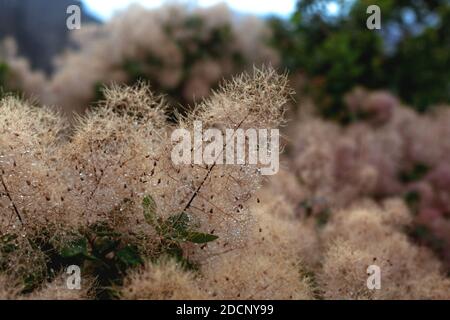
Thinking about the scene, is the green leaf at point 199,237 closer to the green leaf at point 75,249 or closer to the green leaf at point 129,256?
the green leaf at point 129,256

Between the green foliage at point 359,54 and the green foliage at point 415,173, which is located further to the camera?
the green foliage at point 359,54

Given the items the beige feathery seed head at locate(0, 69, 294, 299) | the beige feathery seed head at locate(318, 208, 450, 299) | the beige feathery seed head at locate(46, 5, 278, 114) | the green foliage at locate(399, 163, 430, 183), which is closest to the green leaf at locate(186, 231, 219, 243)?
the beige feathery seed head at locate(0, 69, 294, 299)

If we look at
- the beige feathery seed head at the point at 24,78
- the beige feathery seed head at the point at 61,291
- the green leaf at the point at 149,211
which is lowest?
the beige feathery seed head at the point at 61,291

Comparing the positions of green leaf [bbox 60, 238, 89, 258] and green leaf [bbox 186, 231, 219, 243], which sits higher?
green leaf [bbox 186, 231, 219, 243]

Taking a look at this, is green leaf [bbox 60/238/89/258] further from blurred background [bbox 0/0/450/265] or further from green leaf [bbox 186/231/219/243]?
blurred background [bbox 0/0/450/265]

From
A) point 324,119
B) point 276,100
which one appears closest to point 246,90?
point 276,100

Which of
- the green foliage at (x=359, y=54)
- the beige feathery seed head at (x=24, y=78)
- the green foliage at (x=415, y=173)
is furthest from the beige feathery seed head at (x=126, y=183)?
the beige feathery seed head at (x=24, y=78)

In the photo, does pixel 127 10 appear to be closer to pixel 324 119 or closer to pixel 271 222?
pixel 324 119
